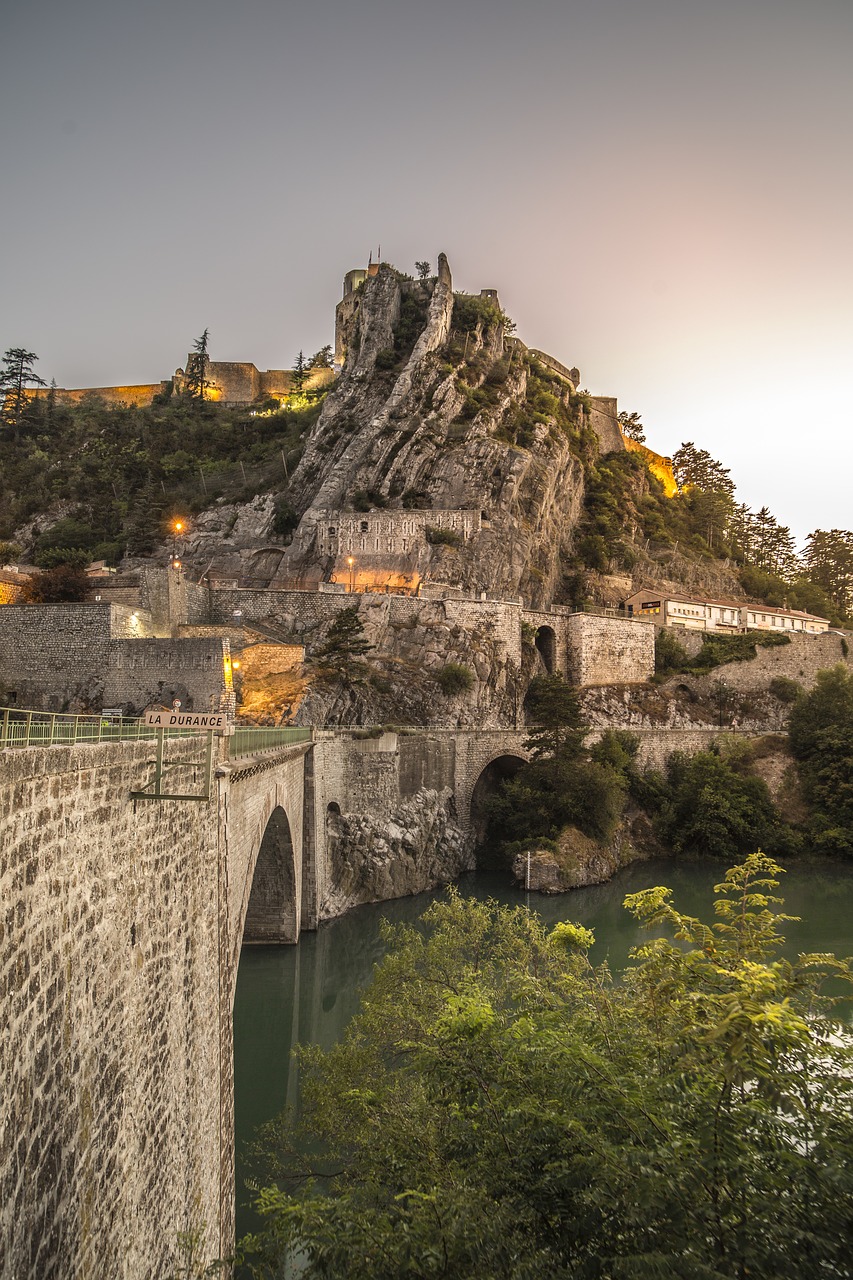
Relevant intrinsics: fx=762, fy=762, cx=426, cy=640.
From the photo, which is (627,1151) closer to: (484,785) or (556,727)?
(556,727)

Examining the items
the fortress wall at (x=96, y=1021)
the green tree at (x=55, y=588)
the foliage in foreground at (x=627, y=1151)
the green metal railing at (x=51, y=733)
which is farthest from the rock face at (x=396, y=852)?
the green metal railing at (x=51, y=733)

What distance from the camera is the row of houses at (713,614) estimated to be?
195 feet

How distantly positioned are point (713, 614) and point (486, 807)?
107ft

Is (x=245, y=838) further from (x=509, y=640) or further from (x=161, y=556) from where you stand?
(x=161, y=556)

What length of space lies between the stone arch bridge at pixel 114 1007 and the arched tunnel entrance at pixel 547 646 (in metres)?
41.4

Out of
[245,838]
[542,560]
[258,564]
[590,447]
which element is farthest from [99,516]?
[245,838]

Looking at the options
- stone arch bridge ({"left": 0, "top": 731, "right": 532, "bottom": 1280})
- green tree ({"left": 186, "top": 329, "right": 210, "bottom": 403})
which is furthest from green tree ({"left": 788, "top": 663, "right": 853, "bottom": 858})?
green tree ({"left": 186, "top": 329, "right": 210, "bottom": 403})

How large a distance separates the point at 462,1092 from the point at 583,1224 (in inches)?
101

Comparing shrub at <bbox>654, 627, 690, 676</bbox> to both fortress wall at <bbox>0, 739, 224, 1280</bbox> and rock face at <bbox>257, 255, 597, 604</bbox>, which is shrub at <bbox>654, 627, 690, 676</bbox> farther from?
fortress wall at <bbox>0, 739, 224, 1280</bbox>

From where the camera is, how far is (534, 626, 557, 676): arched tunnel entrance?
5206cm

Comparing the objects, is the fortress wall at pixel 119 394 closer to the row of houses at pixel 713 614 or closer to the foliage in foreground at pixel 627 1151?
the row of houses at pixel 713 614

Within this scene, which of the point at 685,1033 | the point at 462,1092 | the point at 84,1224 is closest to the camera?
the point at 84,1224

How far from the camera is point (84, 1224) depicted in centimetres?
472

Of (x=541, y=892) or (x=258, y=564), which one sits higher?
(x=258, y=564)
